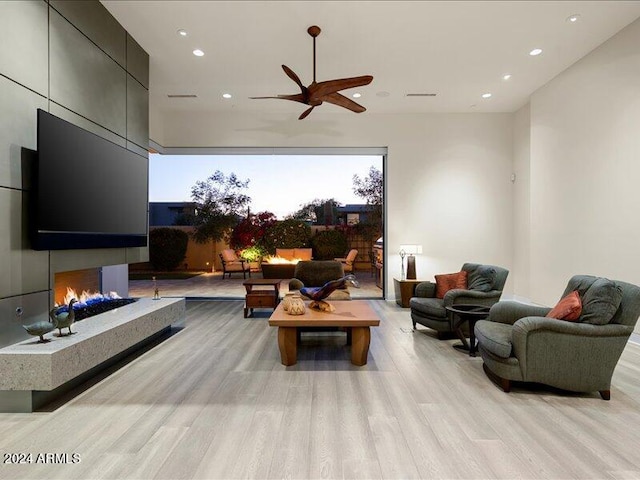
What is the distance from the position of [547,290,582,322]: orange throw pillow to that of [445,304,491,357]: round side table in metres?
0.79

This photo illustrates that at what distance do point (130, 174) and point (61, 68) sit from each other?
1.27 metres

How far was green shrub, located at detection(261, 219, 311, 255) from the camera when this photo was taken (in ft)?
26.6

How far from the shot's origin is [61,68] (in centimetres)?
314


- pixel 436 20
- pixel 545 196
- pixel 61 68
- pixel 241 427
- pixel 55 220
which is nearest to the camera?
pixel 241 427

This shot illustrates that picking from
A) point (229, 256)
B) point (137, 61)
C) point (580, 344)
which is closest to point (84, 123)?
point (137, 61)

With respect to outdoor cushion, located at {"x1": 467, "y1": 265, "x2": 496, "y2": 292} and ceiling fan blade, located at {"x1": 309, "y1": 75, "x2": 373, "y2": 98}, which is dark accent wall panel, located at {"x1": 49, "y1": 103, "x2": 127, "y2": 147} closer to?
ceiling fan blade, located at {"x1": 309, "y1": 75, "x2": 373, "y2": 98}

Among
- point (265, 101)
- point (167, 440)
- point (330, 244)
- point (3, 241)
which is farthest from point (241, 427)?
point (330, 244)

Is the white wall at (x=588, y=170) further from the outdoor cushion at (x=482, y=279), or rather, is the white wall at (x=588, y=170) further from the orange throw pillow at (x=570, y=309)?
the orange throw pillow at (x=570, y=309)

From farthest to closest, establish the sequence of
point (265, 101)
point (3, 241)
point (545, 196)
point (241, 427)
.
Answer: point (265, 101)
point (545, 196)
point (3, 241)
point (241, 427)

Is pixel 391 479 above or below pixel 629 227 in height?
below

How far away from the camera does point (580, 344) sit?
8.59 feet

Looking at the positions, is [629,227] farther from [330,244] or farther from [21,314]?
[21,314]

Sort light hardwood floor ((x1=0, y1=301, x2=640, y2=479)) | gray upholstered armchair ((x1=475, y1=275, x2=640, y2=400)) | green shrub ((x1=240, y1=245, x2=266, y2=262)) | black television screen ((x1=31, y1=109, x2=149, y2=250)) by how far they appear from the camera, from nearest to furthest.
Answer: light hardwood floor ((x1=0, y1=301, x2=640, y2=479))
gray upholstered armchair ((x1=475, y1=275, x2=640, y2=400))
black television screen ((x1=31, y1=109, x2=149, y2=250))
green shrub ((x1=240, y1=245, x2=266, y2=262))

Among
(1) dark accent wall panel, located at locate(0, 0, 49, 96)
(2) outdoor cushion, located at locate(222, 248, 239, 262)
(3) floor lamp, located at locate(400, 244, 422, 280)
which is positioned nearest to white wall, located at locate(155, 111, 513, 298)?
(3) floor lamp, located at locate(400, 244, 422, 280)
